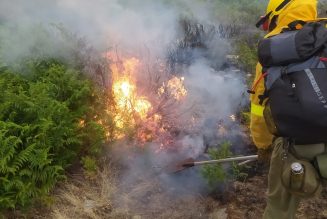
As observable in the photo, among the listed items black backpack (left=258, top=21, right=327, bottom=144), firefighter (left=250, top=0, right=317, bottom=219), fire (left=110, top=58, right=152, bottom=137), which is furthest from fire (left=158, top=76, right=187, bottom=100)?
black backpack (left=258, top=21, right=327, bottom=144)

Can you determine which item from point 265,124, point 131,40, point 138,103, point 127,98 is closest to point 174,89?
point 138,103

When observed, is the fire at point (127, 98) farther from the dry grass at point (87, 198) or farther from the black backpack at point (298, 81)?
the black backpack at point (298, 81)

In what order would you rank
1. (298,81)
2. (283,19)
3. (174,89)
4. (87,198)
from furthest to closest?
(174,89) → (87,198) → (283,19) → (298,81)

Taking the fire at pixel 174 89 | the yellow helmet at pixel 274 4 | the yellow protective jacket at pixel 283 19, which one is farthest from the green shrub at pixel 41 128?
the yellow helmet at pixel 274 4

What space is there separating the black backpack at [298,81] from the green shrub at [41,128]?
271cm

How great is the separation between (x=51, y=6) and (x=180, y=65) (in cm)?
301

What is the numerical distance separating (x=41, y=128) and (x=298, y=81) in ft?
10.2

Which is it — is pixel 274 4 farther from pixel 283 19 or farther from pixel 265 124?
pixel 265 124

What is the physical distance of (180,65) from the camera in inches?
255

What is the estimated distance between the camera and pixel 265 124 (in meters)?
3.43

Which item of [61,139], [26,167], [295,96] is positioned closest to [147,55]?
[61,139]

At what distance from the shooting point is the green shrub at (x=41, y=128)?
4219 mm

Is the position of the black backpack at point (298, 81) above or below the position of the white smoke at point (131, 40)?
below

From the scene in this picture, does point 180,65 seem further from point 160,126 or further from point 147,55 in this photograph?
point 160,126
